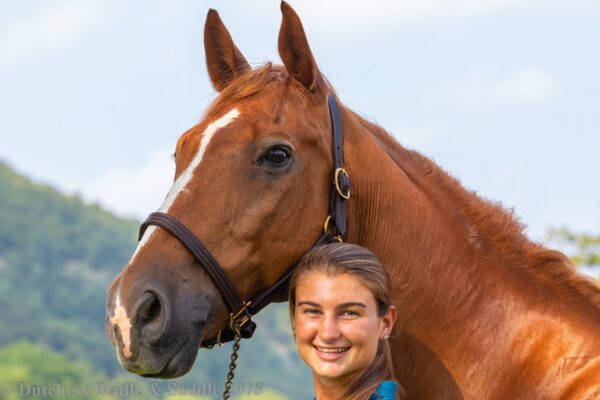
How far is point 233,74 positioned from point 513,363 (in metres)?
2.12

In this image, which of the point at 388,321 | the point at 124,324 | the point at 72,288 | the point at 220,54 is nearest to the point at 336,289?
the point at 388,321

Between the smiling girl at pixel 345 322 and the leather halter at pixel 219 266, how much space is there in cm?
27

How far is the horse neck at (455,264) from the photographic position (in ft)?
16.1

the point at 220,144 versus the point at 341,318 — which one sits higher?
the point at 220,144

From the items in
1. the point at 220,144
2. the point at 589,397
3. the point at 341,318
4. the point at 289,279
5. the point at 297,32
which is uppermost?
the point at 297,32

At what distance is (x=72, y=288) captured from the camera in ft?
493

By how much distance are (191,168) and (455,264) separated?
1.42 meters

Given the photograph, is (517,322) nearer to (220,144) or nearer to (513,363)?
(513,363)

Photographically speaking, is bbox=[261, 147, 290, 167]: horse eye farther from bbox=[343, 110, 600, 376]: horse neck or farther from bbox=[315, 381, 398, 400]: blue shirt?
bbox=[315, 381, 398, 400]: blue shirt

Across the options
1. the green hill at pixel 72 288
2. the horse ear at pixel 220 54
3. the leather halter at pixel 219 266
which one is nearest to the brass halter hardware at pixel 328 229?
the leather halter at pixel 219 266

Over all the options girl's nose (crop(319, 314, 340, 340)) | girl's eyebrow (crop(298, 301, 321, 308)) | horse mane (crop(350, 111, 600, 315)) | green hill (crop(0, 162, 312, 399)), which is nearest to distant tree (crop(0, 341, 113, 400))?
green hill (crop(0, 162, 312, 399))

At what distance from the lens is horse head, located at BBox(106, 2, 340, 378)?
4461mm

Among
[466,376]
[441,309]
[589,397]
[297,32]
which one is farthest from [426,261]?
[297,32]

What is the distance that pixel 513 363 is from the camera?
4.82m
